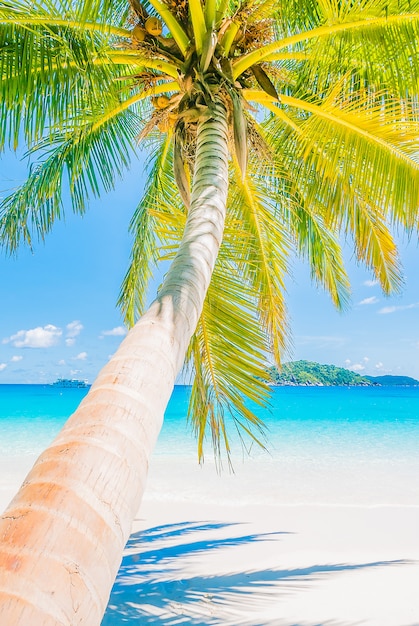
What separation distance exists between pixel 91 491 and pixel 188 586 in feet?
15.3

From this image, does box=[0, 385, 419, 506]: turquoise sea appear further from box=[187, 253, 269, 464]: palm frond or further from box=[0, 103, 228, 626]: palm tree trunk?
box=[0, 103, 228, 626]: palm tree trunk

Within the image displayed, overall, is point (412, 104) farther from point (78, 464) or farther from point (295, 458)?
point (295, 458)

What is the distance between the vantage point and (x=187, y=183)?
355cm

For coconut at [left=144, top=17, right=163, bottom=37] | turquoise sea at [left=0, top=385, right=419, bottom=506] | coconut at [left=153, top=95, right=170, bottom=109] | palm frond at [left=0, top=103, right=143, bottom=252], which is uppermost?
turquoise sea at [left=0, top=385, right=419, bottom=506]

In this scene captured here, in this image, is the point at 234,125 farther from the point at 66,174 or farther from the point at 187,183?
the point at 66,174

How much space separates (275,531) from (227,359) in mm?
3951

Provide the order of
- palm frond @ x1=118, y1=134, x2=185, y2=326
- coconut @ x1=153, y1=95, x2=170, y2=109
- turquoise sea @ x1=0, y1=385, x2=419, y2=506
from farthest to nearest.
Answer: turquoise sea @ x1=0, y1=385, x2=419, y2=506
palm frond @ x1=118, y1=134, x2=185, y2=326
coconut @ x1=153, y1=95, x2=170, y2=109

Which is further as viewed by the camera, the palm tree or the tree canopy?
the tree canopy

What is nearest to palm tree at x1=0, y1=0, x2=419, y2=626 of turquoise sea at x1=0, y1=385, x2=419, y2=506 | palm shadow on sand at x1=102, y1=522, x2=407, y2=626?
turquoise sea at x1=0, y1=385, x2=419, y2=506

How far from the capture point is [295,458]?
16.1m

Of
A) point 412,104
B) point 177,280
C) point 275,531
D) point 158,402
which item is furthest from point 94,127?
point 275,531

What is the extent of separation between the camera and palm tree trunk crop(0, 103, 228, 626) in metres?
0.78

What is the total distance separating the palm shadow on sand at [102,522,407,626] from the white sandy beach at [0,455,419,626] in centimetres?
1

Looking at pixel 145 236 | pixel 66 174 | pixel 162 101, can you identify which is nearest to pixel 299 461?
pixel 145 236
